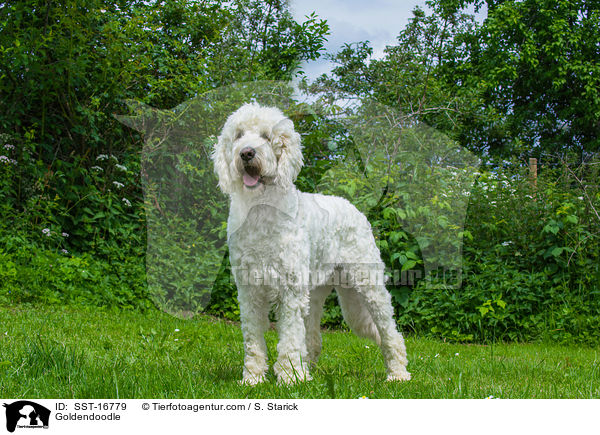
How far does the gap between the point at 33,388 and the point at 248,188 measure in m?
1.41

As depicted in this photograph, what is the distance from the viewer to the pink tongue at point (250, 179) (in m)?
2.58

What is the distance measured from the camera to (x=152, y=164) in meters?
4.79

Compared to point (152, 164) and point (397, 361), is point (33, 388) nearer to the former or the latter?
point (397, 361)

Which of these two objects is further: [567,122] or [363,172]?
[567,122]

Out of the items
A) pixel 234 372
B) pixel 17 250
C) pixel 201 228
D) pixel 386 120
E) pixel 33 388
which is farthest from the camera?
pixel 17 250

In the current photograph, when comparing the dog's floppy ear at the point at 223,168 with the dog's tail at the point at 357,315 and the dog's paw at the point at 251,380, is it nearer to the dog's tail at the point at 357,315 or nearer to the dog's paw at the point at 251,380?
the dog's paw at the point at 251,380

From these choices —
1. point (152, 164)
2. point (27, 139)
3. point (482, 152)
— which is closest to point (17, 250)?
point (27, 139)

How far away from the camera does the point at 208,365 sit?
336 centimetres

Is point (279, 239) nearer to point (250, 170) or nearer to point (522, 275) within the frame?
point (250, 170)

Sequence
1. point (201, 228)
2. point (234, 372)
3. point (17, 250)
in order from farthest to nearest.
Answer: point (17, 250) < point (201, 228) < point (234, 372)

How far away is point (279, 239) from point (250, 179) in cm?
39

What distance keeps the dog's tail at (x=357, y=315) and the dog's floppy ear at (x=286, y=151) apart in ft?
4.10
